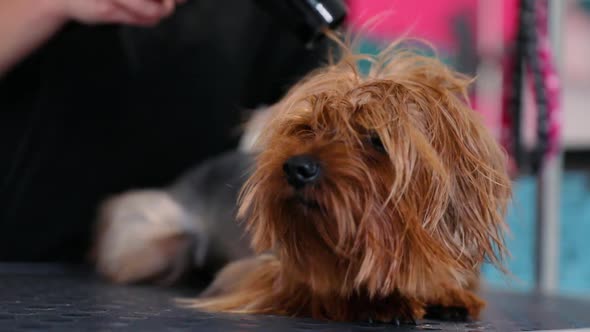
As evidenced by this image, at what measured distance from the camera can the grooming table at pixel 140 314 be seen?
0.63m

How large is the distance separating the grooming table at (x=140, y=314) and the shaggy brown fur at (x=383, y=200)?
5 cm

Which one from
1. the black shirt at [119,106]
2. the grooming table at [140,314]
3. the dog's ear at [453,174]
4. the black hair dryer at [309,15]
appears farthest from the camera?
the black shirt at [119,106]

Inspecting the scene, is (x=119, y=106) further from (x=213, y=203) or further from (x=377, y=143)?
(x=377, y=143)

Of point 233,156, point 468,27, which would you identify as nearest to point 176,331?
point 233,156

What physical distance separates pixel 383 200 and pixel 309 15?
1.22 feet

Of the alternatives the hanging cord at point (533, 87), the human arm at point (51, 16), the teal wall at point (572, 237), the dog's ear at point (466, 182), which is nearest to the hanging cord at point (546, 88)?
the hanging cord at point (533, 87)

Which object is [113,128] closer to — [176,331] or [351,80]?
[351,80]

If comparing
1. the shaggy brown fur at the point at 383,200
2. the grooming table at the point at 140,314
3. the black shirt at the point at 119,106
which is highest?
the black shirt at the point at 119,106

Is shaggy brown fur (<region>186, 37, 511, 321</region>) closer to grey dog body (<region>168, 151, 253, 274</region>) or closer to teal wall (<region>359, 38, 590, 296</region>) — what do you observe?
grey dog body (<region>168, 151, 253, 274</region>)

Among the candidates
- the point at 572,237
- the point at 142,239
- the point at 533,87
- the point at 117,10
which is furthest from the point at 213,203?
the point at 572,237

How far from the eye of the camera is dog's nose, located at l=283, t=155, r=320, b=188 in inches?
28.1

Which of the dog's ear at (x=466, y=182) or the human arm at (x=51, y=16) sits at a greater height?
the human arm at (x=51, y=16)

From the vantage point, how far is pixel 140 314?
71 cm

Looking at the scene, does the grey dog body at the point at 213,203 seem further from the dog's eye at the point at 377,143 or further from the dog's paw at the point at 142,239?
the dog's eye at the point at 377,143
